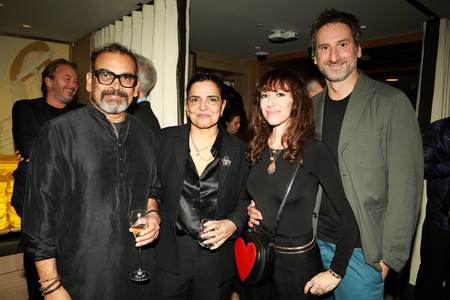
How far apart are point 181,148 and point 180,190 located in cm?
27

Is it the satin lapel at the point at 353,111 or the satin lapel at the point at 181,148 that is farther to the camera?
the satin lapel at the point at 181,148

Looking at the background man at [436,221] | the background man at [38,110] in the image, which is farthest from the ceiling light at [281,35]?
the background man at [38,110]

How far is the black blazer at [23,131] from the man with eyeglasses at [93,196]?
1.71m

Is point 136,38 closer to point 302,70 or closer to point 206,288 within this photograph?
point 206,288

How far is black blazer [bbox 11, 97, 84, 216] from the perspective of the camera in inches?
112

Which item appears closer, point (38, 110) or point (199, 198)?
point (199, 198)

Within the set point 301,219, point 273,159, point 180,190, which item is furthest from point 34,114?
point 301,219

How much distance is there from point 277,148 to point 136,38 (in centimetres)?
329

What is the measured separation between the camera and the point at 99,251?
150 centimetres

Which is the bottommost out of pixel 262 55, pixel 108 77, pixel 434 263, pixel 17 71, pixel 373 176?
pixel 434 263

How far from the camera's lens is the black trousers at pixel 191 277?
1692 millimetres

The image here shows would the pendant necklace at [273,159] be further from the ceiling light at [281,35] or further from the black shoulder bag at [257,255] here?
the ceiling light at [281,35]

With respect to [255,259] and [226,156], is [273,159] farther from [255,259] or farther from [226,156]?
[255,259]

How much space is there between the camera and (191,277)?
172 centimetres
